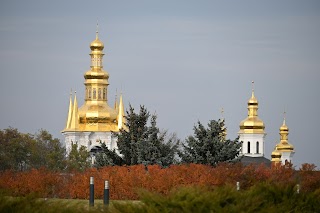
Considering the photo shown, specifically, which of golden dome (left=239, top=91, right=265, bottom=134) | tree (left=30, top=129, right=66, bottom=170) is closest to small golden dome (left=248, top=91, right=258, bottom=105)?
golden dome (left=239, top=91, right=265, bottom=134)

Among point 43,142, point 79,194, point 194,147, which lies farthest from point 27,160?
point 79,194

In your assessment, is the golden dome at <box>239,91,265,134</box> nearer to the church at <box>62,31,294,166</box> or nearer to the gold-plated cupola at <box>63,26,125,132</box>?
the church at <box>62,31,294,166</box>

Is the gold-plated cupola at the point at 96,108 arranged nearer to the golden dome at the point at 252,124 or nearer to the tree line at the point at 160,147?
the golden dome at the point at 252,124

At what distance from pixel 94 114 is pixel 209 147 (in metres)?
101

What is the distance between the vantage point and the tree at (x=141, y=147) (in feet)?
181

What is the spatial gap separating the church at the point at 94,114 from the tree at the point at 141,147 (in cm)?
9235

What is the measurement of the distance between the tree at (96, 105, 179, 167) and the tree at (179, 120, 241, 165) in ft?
2.54

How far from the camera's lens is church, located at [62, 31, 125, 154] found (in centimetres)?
15388

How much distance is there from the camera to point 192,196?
24016mm

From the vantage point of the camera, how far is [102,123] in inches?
6127

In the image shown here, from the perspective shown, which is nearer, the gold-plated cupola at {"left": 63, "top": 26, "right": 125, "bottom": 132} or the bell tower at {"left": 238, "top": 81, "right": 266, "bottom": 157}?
the gold-plated cupola at {"left": 63, "top": 26, "right": 125, "bottom": 132}

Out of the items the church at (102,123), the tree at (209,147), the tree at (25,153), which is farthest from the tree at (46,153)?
A: the tree at (209,147)

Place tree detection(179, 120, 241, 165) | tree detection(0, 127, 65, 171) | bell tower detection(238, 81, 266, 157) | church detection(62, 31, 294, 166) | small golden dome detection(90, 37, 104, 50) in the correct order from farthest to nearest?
bell tower detection(238, 81, 266, 157), small golden dome detection(90, 37, 104, 50), church detection(62, 31, 294, 166), tree detection(0, 127, 65, 171), tree detection(179, 120, 241, 165)

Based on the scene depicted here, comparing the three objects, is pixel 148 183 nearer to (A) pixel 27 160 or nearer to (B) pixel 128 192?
(B) pixel 128 192
